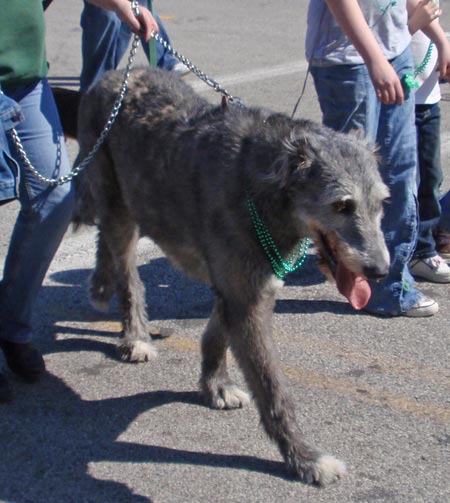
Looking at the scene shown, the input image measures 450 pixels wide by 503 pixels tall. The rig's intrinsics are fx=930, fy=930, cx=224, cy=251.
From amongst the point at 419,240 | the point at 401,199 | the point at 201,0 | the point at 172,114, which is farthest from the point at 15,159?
the point at 201,0

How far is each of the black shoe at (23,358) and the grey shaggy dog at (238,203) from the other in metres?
0.47

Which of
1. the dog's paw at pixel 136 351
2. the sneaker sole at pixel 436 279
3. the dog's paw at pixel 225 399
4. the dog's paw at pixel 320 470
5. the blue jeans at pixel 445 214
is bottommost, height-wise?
the dog's paw at pixel 136 351

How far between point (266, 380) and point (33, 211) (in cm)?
127

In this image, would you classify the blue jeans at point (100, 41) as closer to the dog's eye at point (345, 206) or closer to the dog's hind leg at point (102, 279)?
the dog's hind leg at point (102, 279)

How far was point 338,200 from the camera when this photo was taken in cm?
329

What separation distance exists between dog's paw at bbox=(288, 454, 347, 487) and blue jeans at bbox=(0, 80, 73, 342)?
144 centimetres

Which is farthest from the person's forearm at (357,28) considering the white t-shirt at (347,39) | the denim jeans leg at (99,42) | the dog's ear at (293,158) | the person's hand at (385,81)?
the denim jeans leg at (99,42)

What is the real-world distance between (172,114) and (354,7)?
0.94 meters

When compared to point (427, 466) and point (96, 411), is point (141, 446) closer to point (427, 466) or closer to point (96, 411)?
point (96, 411)

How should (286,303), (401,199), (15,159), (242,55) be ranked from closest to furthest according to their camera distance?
(15,159) < (401,199) < (286,303) < (242,55)

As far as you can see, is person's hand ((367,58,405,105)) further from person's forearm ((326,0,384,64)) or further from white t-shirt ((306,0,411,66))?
white t-shirt ((306,0,411,66))

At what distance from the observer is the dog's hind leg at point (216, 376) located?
4059 mm

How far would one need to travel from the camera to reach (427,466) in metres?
3.57

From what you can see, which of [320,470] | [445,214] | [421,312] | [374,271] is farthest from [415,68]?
[320,470]
